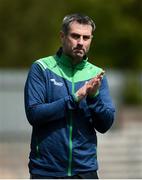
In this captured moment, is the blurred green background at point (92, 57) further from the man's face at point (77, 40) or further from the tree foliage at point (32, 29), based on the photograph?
the man's face at point (77, 40)

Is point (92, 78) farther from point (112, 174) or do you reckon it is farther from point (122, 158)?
point (122, 158)

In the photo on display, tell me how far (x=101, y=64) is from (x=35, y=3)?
12574mm

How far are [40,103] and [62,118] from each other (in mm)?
173

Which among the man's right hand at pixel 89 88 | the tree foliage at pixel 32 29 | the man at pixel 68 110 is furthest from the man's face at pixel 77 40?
the tree foliage at pixel 32 29

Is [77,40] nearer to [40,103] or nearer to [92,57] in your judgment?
[40,103]

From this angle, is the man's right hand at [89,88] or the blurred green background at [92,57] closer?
the man's right hand at [89,88]

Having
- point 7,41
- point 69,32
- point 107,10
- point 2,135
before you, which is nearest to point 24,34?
point 7,41

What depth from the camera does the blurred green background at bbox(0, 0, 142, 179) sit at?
16.1m

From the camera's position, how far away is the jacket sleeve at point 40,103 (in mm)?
5004

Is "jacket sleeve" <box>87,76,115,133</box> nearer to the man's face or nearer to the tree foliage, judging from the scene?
the man's face

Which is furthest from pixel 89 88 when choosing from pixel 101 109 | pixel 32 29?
pixel 32 29

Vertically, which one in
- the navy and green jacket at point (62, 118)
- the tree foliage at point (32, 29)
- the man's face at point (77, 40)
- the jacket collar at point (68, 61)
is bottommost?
the navy and green jacket at point (62, 118)

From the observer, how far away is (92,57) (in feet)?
119

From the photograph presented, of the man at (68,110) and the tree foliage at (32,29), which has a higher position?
the tree foliage at (32,29)
